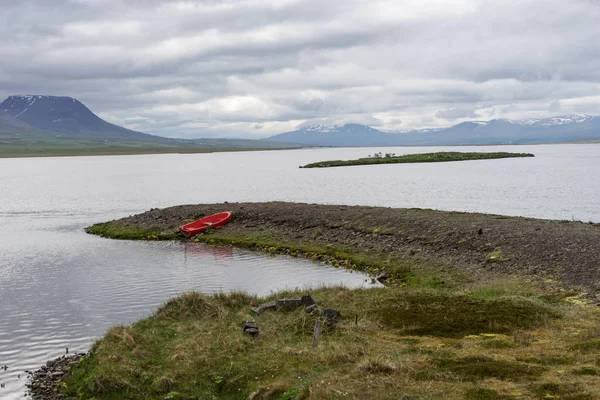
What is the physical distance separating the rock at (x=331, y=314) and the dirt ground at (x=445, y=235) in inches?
491

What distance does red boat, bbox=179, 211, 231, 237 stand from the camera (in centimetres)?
5744

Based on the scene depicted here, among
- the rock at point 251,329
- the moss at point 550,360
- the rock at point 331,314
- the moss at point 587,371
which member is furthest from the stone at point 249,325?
the moss at point 587,371

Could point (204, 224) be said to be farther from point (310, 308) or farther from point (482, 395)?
point (482, 395)

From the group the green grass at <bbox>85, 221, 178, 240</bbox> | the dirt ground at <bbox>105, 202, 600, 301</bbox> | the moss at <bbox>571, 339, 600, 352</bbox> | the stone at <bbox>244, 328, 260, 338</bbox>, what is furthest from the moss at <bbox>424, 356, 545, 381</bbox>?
the green grass at <bbox>85, 221, 178, 240</bbox>

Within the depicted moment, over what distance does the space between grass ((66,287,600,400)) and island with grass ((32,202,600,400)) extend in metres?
0.05

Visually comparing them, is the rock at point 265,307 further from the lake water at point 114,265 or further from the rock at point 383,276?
the rock at point 383,276

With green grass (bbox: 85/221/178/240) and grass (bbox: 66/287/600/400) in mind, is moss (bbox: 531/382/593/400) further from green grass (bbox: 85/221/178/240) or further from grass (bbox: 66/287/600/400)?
green grass (bbox: 85/221/178/240)

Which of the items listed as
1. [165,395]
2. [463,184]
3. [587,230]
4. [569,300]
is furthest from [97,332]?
[463,184]

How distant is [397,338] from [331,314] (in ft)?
11.1

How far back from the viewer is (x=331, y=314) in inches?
931

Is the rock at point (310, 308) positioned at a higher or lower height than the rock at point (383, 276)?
higher

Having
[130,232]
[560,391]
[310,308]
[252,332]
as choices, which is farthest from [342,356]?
[130,232]

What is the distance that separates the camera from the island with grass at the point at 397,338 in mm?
16484

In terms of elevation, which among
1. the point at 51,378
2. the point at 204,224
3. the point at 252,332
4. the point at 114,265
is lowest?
the point at 114,265
